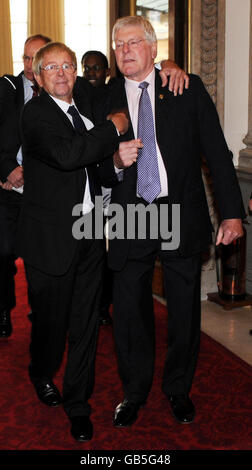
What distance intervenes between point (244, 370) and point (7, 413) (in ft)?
4.48

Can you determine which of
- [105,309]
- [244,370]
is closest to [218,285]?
[105,309]

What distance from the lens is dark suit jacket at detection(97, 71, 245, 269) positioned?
301 centimetres

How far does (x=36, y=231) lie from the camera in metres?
2.89

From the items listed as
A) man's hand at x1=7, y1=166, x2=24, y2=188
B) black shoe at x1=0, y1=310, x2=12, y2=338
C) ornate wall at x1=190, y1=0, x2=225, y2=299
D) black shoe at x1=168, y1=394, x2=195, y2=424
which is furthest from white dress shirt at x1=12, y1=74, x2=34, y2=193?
black shoe at x1=168, y1=394, x2=195, y2=424

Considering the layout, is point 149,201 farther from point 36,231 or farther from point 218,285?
point 218,285

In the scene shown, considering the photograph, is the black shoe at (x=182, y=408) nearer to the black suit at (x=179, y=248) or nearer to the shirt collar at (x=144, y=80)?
the black suit at (x=179, y=248)

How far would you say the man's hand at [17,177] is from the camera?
155 inches

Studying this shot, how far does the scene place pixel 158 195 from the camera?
3.03 metres

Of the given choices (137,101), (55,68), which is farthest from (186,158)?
(55,68)

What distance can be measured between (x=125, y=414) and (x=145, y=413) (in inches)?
6.1

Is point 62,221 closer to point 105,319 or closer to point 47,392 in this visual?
point 47,392

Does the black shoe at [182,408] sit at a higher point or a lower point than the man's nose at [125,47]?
lower

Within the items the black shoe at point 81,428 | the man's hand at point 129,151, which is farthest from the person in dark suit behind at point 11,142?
the black shoe at point 81,428

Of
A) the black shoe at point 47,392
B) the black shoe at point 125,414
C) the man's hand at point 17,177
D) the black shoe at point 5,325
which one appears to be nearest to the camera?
the black shoe at point 125,414
